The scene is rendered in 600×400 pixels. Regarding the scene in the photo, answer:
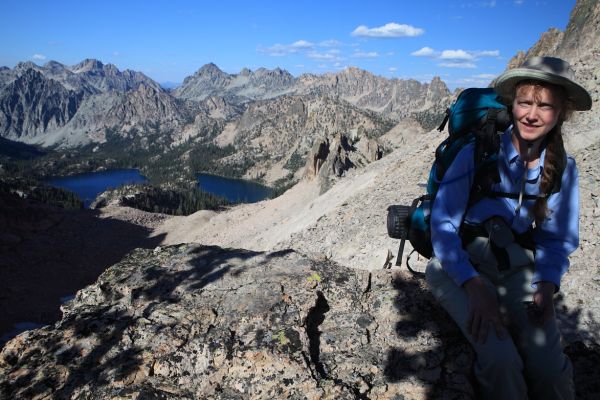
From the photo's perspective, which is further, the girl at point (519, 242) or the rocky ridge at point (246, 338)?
the rocky ridge at point (246, 338)

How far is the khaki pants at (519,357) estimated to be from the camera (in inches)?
119

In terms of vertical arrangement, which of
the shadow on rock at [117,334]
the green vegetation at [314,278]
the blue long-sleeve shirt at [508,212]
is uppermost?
the blue long-sleeve shirt at [508,212]

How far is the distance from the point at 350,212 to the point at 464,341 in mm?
18300

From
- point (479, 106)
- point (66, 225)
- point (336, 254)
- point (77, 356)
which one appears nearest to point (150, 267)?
point (77, 356)

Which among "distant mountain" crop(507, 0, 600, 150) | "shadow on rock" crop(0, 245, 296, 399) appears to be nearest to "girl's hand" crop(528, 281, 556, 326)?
"distant mountain" crop(507, 0, 600, 150)

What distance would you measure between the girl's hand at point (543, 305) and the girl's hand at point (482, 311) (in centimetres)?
38

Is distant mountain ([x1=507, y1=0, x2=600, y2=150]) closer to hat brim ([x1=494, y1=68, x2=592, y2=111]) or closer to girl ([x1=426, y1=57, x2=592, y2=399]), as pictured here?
hat brim ([x1=494, y1=68, x2=592, y2=111])

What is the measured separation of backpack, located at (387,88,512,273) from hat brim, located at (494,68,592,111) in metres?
0.28

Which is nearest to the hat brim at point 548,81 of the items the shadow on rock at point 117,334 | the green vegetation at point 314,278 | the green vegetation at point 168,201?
the green vegetation at point 314,278

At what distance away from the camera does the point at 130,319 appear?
4516mm

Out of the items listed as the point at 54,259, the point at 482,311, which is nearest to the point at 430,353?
the point at 482,311

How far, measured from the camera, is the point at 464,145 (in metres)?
3.58

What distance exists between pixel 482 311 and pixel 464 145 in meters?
1.49

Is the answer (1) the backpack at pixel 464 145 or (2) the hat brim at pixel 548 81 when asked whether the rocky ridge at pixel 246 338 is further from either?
(1) the backpack at pixel 464 145
